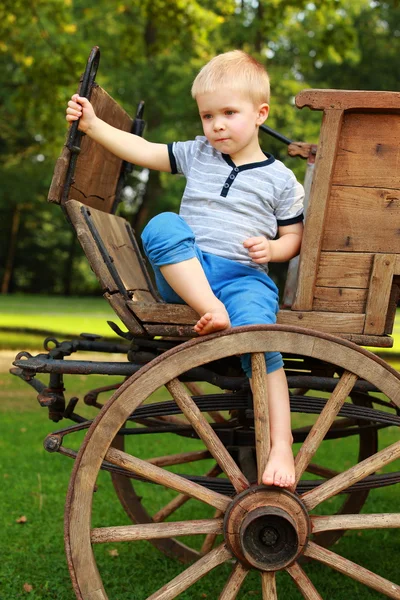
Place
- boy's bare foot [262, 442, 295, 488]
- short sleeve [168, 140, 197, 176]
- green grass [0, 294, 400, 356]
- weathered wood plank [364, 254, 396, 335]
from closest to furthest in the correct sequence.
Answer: boy's bare foot [262, 442, 295, 488], weathered wood plank [364, 254, 396, 335], short sleeve [168, 140, 197, 176], green grass [0, 294, 400, 356]

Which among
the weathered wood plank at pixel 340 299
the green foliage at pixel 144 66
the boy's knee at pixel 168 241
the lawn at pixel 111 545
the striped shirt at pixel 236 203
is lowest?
the lawn at pixel 111 545

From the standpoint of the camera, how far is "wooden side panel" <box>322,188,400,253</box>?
2807 millimetres

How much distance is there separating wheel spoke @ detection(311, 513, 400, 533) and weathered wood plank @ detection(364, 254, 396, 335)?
2.02 feet

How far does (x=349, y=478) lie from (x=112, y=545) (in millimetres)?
1930

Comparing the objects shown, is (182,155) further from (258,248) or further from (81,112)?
(258,248)

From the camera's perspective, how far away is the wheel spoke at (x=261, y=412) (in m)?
2.62

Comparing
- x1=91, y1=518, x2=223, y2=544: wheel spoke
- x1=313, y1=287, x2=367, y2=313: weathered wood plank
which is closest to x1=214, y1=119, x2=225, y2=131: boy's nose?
x1=313, y1=287, x2=367, y2=313: weathered wood plank

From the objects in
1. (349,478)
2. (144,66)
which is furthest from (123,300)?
(144,66)

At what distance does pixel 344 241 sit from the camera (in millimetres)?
2836

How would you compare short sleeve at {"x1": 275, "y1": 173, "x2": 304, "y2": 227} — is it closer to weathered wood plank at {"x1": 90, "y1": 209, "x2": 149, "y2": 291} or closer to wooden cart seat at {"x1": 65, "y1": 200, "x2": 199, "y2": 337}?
wooden cart seat at {"x1": 65, "y1": 200, "x2": 199, "y2": 337}

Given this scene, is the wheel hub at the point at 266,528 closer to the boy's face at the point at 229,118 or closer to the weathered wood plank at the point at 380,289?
the weathered wood plank at the point at 380,289

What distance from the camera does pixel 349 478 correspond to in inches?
105

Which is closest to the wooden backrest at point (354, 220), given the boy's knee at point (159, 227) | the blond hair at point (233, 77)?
the blond hair at point (233, 77)

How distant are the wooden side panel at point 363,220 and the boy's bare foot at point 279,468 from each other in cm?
70
